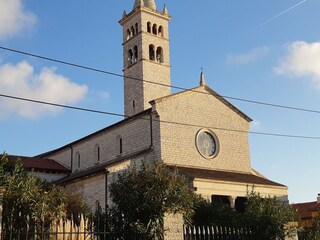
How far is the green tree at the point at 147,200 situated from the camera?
13.4 metres

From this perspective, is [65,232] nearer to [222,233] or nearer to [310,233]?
[222,233]

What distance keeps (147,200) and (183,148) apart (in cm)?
1723

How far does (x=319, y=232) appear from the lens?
21.6 meters

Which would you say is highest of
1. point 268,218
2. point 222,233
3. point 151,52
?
point 151,52

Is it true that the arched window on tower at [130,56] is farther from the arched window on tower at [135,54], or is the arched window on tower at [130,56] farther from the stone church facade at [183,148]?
the stone church facade at [183,148]

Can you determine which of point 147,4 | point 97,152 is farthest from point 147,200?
point 147,4

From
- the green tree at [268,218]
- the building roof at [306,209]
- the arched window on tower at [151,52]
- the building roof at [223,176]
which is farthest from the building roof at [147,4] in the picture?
the green tree at [268,218]

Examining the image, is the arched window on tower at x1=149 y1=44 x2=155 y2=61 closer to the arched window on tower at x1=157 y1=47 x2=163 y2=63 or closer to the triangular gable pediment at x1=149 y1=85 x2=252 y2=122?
the arched window on tower at x1=157 y1=47 x2=163 y2=63

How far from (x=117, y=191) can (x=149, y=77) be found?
29731 mm

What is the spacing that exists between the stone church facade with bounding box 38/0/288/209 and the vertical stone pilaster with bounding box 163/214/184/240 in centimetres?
1357

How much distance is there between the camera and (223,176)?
3042 cm

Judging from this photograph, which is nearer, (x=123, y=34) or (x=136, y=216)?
(x=136, y=216)

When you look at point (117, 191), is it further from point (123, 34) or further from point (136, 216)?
point (123, 34)

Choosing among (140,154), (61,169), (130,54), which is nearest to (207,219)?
(140,154)
